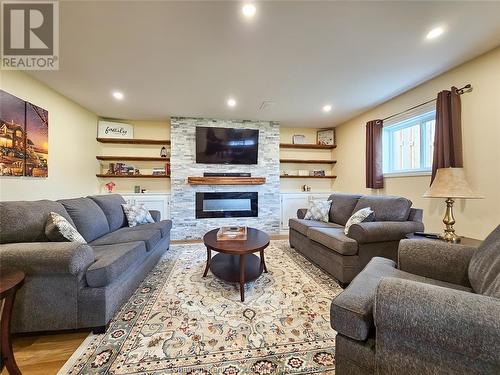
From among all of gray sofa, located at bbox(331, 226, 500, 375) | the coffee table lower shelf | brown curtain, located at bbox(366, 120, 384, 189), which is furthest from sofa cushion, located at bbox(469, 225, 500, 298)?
brown curtain, located at bbox(366, 120, 384, 189)

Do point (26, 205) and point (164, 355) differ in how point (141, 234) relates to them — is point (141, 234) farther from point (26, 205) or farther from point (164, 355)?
point (164, 355)

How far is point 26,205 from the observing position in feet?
5.84

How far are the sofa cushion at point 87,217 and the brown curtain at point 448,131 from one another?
4.16 meters

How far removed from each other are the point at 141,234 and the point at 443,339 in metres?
2.63

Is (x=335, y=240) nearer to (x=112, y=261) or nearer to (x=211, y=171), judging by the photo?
(x=112, y=261)

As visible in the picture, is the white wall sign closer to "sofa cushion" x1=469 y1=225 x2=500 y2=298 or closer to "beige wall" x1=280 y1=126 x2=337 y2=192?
"beige wall" x1=280 y1=126 x2=337 y2=192

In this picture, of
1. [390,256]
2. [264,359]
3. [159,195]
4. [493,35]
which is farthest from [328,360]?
[159,195]

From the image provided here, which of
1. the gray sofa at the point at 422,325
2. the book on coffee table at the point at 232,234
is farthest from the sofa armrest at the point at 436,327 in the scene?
the book on coffee table at the point at 232,234

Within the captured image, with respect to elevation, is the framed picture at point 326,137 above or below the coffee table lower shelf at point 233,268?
above

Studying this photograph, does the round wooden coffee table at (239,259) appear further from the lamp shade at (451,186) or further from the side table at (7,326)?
the lamp shade at (451,186)

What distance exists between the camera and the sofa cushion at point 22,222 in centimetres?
162

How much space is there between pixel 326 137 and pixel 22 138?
541 cm

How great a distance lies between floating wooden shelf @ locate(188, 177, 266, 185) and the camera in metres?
4.30

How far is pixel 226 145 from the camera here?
14.6ft
